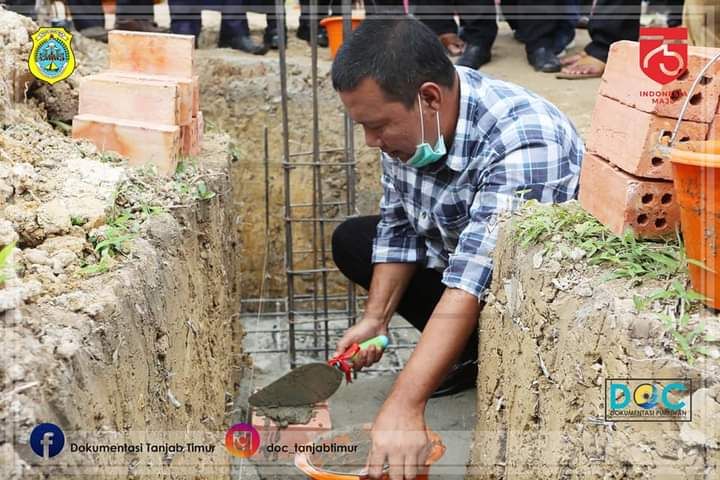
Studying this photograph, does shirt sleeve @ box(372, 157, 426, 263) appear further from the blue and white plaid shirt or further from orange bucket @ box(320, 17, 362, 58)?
orange bucket @ box(320, 17, 362, 58)

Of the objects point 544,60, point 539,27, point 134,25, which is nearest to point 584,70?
point 544,60

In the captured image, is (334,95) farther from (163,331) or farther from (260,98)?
(163,331)

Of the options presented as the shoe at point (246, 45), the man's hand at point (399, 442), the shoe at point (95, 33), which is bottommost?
the man's hand at point (399, 442)

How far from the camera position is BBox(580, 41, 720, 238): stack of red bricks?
1.96m

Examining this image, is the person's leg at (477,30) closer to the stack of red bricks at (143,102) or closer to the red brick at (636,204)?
the stack of red bricks at (143,102)

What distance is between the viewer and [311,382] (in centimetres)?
328

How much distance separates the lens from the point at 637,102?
2.06 metres

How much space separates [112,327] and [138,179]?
3.57ft

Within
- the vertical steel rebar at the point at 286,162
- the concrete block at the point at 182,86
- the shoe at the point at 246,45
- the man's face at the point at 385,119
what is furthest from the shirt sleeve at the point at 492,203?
the shoe at the point at 246,45

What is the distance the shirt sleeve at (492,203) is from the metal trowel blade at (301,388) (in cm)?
67

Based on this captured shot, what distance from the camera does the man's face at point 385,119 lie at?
2.89 m

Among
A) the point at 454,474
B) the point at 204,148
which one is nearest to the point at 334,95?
the point at 204,148

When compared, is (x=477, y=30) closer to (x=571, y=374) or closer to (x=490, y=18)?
(x=490, y=18)

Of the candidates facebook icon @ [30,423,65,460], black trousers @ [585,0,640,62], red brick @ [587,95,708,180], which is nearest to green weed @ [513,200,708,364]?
red brick @ [587,95,708,180]
